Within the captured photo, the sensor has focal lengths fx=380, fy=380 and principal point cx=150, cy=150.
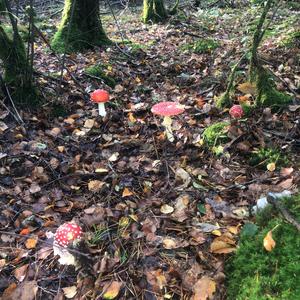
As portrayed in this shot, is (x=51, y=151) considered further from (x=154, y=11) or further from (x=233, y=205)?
(x=154, y=11)

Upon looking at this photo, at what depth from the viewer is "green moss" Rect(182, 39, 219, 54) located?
734 centimetres

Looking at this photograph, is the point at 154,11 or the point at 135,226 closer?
the point at 135,226

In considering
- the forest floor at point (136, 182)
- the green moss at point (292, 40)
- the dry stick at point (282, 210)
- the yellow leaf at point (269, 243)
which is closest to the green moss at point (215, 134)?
the forest floor at point (136, 182)

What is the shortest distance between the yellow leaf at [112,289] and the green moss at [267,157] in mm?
1867

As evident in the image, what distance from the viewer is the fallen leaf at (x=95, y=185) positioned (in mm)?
3484

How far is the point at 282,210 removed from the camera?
99.3 inches

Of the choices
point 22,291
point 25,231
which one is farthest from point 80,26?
point 22,291

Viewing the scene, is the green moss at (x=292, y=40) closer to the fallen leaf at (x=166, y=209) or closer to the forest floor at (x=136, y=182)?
the forest floor at (x=136, y=182)

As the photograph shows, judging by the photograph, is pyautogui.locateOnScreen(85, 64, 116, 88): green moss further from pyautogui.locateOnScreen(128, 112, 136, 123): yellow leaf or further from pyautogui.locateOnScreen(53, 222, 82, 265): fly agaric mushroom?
pyautogui.locateOnScreen(53, 222, 82, 265): fly agaric mushroom

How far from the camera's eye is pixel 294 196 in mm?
2715

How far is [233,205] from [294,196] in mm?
604

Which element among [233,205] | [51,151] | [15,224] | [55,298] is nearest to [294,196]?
[233,205]

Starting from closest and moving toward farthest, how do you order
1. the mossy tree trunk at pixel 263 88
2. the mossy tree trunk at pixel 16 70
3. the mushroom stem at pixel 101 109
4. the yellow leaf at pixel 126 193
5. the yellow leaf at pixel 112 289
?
the yellow leaf at pixel 112 289
the yellow leaf at pixel 126 193
the mossy tree trunk at pixel 263 88
the mossy tree trunk at pixel 16 70
the mushroom stem at pixel 101 109

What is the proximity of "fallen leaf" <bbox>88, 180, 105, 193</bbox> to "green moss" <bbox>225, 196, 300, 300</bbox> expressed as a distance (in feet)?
4.68
